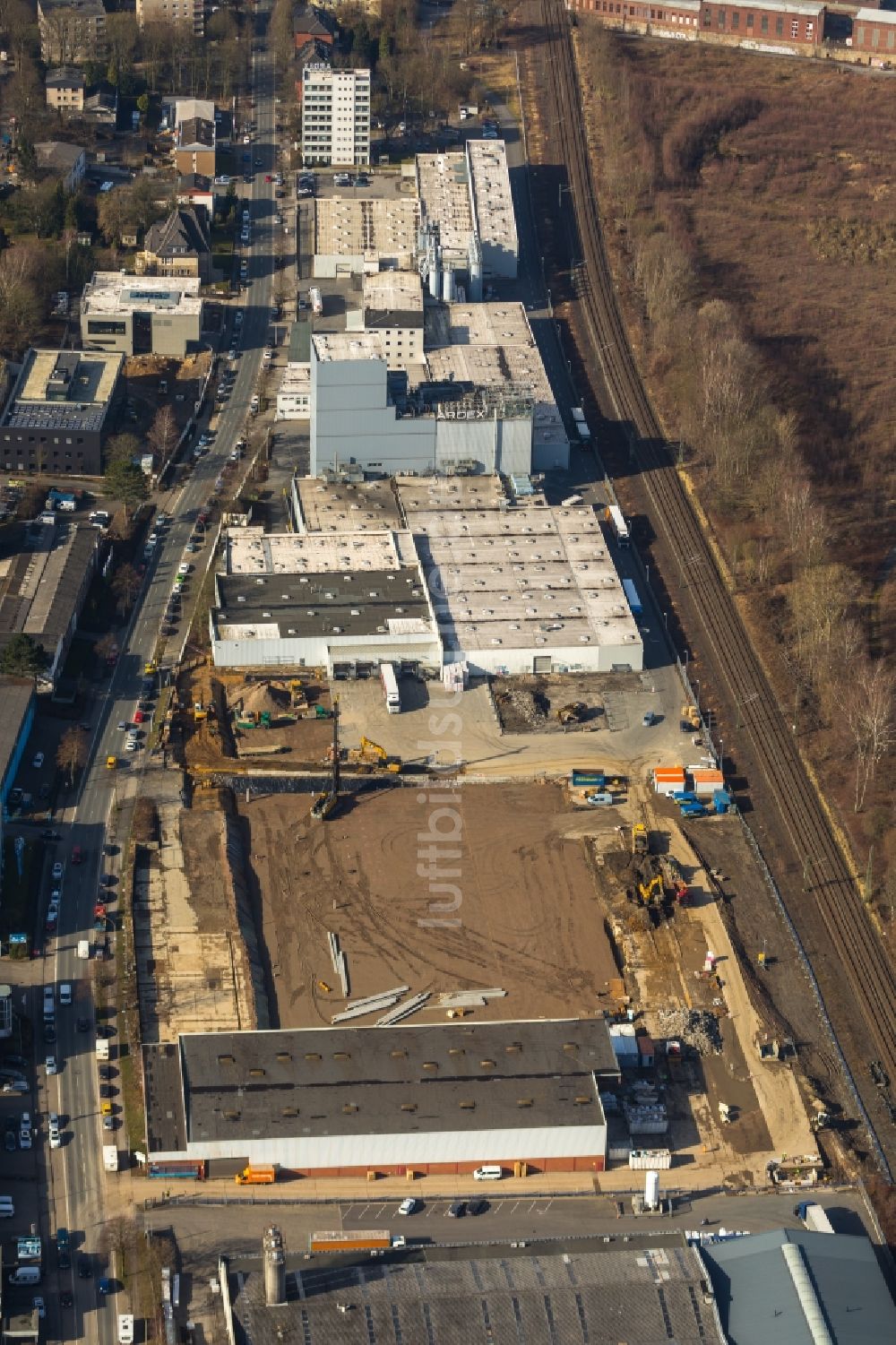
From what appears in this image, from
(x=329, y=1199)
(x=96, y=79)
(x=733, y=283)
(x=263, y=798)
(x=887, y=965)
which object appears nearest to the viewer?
(x=329, y=1199)

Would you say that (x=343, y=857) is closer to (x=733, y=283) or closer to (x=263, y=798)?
(x=263, y=798)

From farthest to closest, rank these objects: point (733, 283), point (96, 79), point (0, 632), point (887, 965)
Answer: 1. point (96, 79)
2. point (733, 283)
3. point (0, 632)
4. point (887, 965)

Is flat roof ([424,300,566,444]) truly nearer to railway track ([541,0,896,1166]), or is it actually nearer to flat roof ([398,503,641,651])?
railway track ([541,0,896,1166])

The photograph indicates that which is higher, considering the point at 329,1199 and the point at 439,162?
the point at 439,162

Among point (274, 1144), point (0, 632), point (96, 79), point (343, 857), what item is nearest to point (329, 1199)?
point (274, 1144)

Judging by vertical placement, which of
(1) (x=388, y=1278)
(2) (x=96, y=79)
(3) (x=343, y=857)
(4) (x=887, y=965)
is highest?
(2) (x=96, y=79)

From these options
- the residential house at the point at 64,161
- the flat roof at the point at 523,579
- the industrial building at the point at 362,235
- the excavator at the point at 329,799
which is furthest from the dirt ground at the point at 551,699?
the residential house at the point at 64,161

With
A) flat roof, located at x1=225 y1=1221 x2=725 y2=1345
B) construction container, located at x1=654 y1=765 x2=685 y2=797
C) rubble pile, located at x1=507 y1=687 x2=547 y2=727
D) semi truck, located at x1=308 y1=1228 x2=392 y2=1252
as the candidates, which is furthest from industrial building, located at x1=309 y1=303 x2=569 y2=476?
flat roof, located at x1=225 y1=1221 x2=725 y2=1345
